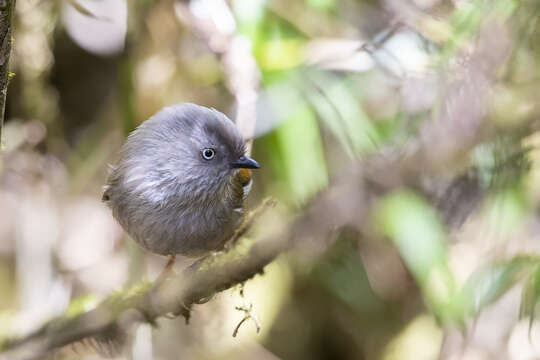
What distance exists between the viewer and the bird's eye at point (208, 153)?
71.7 inches

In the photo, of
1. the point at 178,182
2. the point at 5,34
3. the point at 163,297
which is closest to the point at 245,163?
the point at 178,182

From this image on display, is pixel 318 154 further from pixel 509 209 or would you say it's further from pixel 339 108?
pixel 509 209

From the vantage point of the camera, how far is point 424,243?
110 inches

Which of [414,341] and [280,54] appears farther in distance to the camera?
[414,341]

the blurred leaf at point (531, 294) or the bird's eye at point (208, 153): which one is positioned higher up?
the bird's eye at point (208, 153)

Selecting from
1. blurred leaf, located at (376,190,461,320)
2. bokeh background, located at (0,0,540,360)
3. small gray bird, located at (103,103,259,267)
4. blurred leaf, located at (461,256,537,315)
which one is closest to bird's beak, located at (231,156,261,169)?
small gray bird, located at (103,103,259,267)

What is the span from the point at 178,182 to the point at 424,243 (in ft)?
4.53

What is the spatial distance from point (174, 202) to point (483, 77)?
1.07 m

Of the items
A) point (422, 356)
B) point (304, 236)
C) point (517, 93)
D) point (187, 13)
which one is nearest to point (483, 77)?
point (304, 236)

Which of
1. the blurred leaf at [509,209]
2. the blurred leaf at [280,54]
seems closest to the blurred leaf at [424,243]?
the blurred leaf at [509,209]

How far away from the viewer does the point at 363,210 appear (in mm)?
2047

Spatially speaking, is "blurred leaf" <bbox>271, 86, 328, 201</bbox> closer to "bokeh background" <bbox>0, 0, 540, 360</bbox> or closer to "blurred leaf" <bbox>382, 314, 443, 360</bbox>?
"bokeh background" <bbox>0, 0, 540, 360</bbox>

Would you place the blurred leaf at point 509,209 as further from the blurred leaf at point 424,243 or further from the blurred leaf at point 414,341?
the blurred leaf at point 414,341

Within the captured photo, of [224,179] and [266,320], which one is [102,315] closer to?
[224,179]
